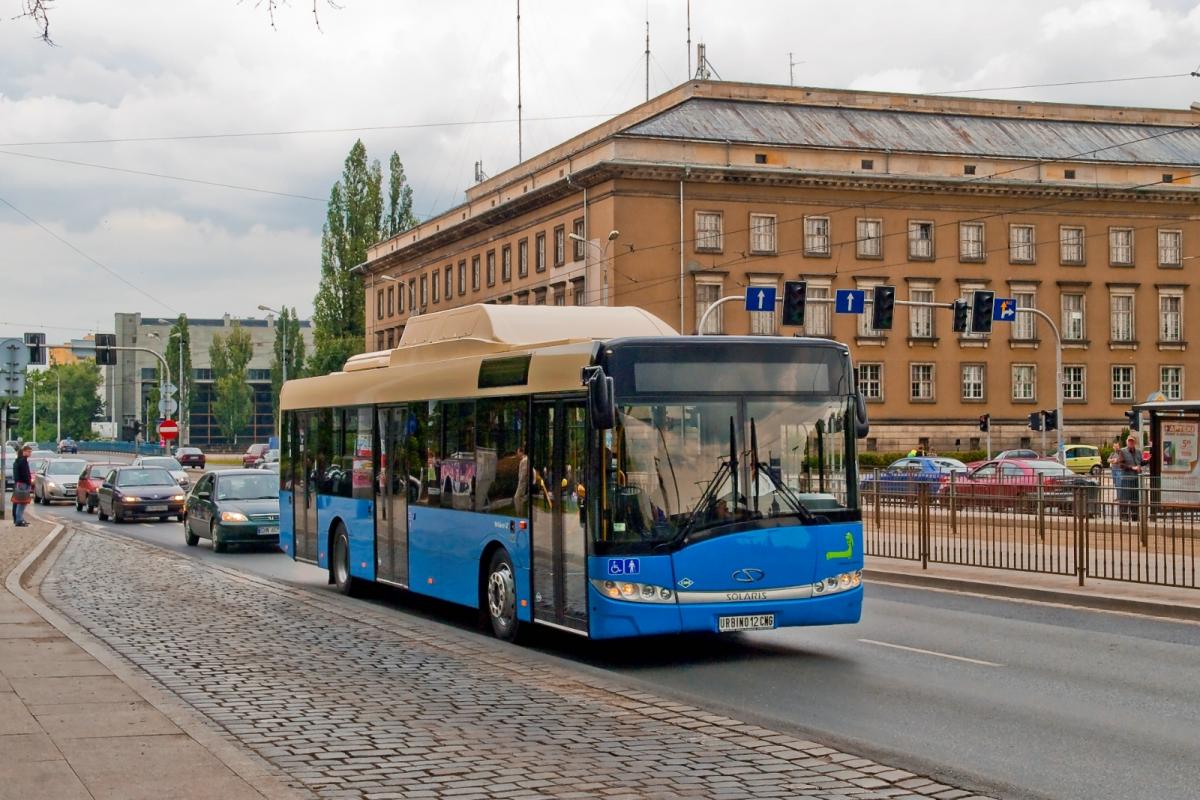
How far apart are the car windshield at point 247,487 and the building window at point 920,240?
48771 mm

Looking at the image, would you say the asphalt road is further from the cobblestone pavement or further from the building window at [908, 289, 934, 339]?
the building window at [908, 289, 934, 339]

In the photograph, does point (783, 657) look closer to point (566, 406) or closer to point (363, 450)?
point (566, 406)

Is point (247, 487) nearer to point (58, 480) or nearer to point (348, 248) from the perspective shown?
point (58, 480)

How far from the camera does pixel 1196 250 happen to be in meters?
78.9

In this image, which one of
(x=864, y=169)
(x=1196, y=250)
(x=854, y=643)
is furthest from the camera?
(x=1196, y=250)

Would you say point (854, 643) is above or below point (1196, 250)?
below

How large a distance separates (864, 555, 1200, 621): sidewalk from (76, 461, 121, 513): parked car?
96.3 ft

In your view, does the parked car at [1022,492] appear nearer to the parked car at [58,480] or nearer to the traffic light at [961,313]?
the traffic light at [961,313]

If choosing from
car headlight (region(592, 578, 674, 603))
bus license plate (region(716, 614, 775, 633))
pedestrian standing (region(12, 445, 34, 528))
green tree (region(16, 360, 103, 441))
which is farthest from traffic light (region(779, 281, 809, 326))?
green tree (region(16, 360, 103, 441))

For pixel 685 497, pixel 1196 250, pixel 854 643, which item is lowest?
pixel 854 643

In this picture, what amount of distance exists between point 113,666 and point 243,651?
5.31 ft

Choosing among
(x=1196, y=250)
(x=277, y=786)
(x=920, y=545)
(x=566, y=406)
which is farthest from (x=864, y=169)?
(x=277, y=786)

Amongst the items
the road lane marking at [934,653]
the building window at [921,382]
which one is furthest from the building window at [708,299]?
the road lane marking at [934,653]

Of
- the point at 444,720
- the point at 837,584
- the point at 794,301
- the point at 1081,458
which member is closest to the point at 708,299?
the point at 1081,458
